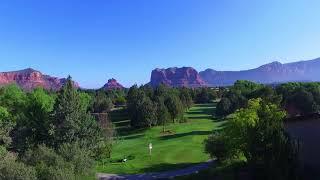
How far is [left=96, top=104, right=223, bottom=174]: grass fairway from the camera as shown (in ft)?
186

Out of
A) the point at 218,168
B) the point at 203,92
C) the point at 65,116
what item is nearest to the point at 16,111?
the point at 65,116

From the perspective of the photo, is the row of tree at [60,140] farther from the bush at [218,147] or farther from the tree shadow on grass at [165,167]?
the bush at [218,147]

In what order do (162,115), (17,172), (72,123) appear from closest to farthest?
(17,172) → (72,123) → (162,115)

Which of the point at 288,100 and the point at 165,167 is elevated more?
the point at 288,100

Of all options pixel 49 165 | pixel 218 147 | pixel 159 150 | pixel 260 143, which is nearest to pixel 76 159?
pixel 49 165

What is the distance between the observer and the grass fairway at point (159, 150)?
56.6 metres

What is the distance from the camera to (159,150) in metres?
67.9

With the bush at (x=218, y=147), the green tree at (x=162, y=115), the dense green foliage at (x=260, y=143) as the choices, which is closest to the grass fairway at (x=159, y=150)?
the green tree at (x=162, y=115)

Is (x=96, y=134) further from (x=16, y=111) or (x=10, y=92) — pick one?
(x=10, y=92)

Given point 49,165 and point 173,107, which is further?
point 173,107

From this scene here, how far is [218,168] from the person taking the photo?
47.0 m

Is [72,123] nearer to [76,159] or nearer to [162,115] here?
[76,159]

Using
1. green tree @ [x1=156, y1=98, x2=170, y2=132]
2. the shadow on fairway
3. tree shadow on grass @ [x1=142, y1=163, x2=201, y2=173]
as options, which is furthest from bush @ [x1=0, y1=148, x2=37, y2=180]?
green tree @ [x1=156, y1=98, x2=170, y2=132]

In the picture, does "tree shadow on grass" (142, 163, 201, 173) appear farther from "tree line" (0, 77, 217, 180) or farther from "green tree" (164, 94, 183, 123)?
"green tree" (164, 94, 183, 123)
